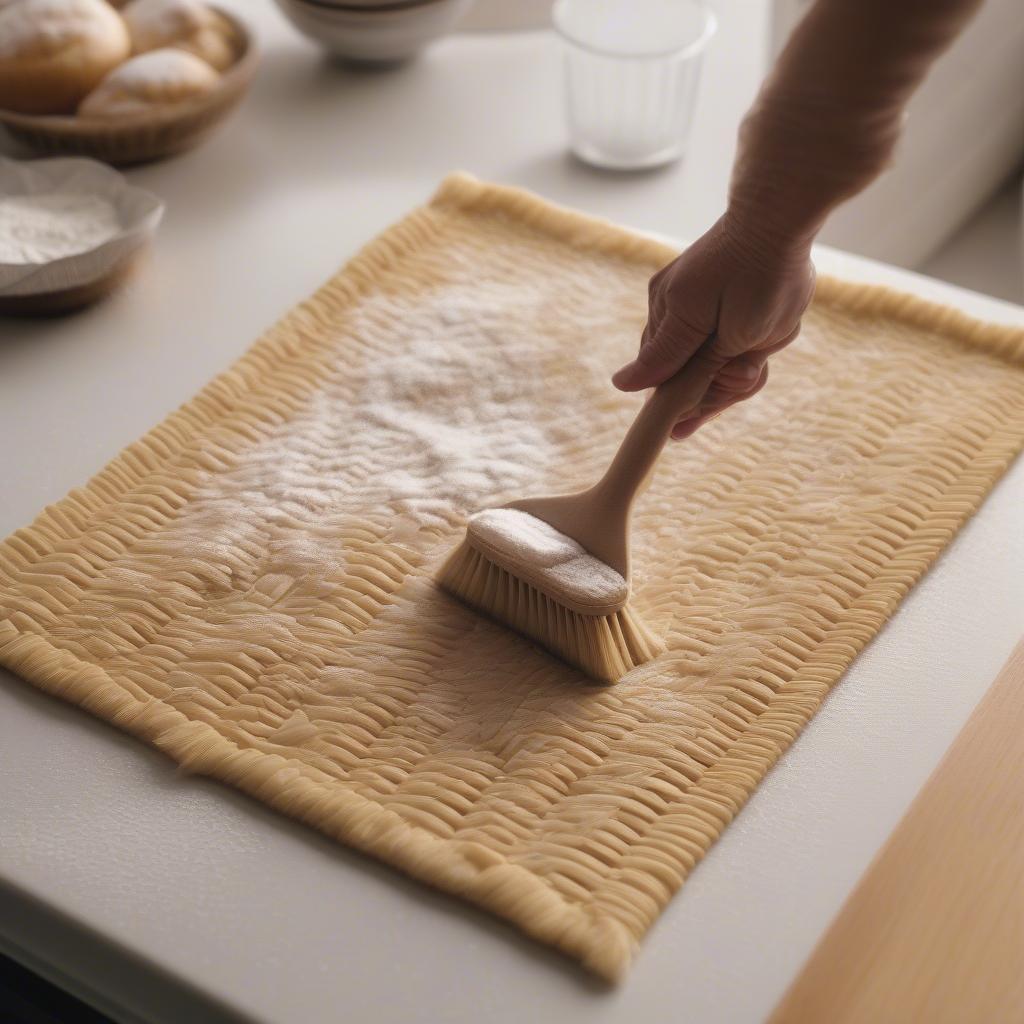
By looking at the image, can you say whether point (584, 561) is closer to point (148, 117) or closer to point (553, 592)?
point (553, 592)

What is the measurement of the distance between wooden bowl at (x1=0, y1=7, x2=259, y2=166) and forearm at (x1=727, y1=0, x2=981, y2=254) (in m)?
0.54

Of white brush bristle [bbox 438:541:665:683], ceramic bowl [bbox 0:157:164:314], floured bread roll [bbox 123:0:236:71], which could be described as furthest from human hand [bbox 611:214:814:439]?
floured bread roll [bbox 123:0:236:71]

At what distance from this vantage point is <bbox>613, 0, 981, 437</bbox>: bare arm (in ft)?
1.72

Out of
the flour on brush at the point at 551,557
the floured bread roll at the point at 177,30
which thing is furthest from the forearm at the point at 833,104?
the floured bread roll at the point at 177,30

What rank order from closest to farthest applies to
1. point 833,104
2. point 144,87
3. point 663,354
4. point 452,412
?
point 833,104 < point 663,354 < point 452,412 < point 144,87

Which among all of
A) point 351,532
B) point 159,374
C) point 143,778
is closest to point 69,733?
point 143,778

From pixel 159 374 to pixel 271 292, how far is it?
4.2 inches

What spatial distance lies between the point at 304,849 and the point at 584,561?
184mm

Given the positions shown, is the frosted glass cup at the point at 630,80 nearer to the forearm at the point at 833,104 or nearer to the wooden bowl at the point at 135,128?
the wooden bowl at the point at 135,128

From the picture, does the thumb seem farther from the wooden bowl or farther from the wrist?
the wooden bowl

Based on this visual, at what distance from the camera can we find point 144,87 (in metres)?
0.98

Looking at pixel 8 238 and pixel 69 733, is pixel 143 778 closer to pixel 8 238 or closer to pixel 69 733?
pixel 69 733

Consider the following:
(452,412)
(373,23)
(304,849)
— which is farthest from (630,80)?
(304,849)

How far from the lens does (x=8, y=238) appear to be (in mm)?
866
